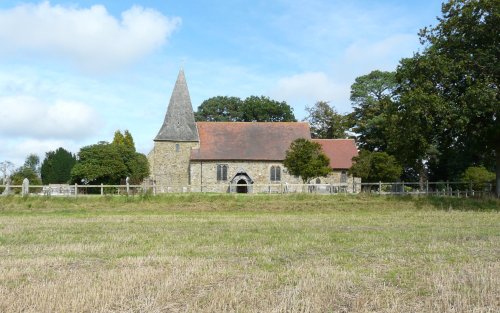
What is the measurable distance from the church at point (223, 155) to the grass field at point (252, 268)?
3376cm

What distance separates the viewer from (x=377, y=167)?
45.2 metres

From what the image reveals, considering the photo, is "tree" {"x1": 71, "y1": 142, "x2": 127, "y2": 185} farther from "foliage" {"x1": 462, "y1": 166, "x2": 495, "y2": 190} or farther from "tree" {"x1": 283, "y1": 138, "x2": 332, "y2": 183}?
"foliage" {"x1": 462, "y1": 166, "x2": 495, "y2": 190}

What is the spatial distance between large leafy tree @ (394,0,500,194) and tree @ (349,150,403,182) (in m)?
15.0

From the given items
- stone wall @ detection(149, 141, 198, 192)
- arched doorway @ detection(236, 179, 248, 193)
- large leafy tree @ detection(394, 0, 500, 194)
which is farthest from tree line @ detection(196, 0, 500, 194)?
stone wall @ detection(149, 141, 198, 192)

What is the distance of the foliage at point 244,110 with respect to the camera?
75188 mm

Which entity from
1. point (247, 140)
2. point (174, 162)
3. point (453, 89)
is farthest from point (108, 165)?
point (453, 89)

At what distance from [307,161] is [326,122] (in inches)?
1100

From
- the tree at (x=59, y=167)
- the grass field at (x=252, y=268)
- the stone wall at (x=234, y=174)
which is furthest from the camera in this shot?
the tree at (x=59, y=167)

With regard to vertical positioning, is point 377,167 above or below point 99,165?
below

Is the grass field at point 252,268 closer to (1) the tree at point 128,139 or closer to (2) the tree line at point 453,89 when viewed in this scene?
(2) the tree line at point 453,89

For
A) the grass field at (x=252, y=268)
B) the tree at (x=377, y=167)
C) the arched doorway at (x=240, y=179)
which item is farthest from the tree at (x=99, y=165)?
the grass field at (x=252, y=268)

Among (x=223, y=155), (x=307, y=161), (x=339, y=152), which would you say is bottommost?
(x=307, y=161)

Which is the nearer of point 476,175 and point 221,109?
point 476,175

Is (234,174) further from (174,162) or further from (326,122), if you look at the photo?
(326,122)
